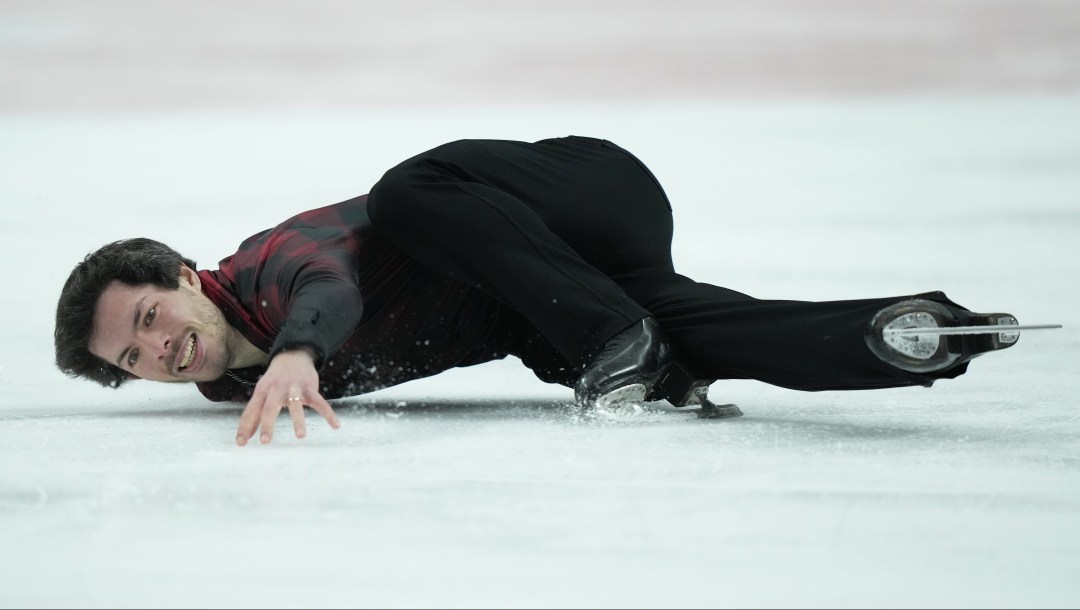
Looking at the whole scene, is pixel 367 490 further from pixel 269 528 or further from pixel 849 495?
pixel 849 495

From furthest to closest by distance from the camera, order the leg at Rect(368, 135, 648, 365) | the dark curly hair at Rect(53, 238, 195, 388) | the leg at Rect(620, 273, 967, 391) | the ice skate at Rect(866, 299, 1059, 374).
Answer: the dark curly hair at Rect(53, 238, 195, 388)
the leg at Rect(368, 135, 648, 365)
the leg at Rect(620, 273, 967, 391)
the ice skate at Rect(866, 299, 1059, 374)

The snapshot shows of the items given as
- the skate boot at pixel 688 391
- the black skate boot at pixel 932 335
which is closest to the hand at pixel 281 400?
the skate boot at pixel 688 391

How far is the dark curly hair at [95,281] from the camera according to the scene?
171 cm

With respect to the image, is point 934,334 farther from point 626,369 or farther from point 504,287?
point 504,287

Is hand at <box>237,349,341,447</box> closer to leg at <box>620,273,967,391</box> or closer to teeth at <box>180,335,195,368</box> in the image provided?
teeth at <box>180,335,195,368</box>

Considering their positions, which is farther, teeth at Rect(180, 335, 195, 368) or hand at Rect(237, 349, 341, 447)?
teeth at Rect(180, 335, 195, 368)

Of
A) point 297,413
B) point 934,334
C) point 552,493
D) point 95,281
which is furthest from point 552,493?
point 95,281

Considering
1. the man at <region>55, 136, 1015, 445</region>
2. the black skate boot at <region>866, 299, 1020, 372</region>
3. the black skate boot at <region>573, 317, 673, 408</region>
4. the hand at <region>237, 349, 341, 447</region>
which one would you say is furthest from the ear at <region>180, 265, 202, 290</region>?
the black skate boot at <region>866, 299, 1020, 372</region>

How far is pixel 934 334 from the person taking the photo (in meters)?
1.35

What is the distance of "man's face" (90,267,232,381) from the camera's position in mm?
1680

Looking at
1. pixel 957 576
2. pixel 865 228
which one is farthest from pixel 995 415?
pixel 865 228

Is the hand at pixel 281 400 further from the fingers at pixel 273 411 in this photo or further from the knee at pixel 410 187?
the knee at pixel 410 187

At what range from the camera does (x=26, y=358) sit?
246 cm

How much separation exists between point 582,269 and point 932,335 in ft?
1.56
